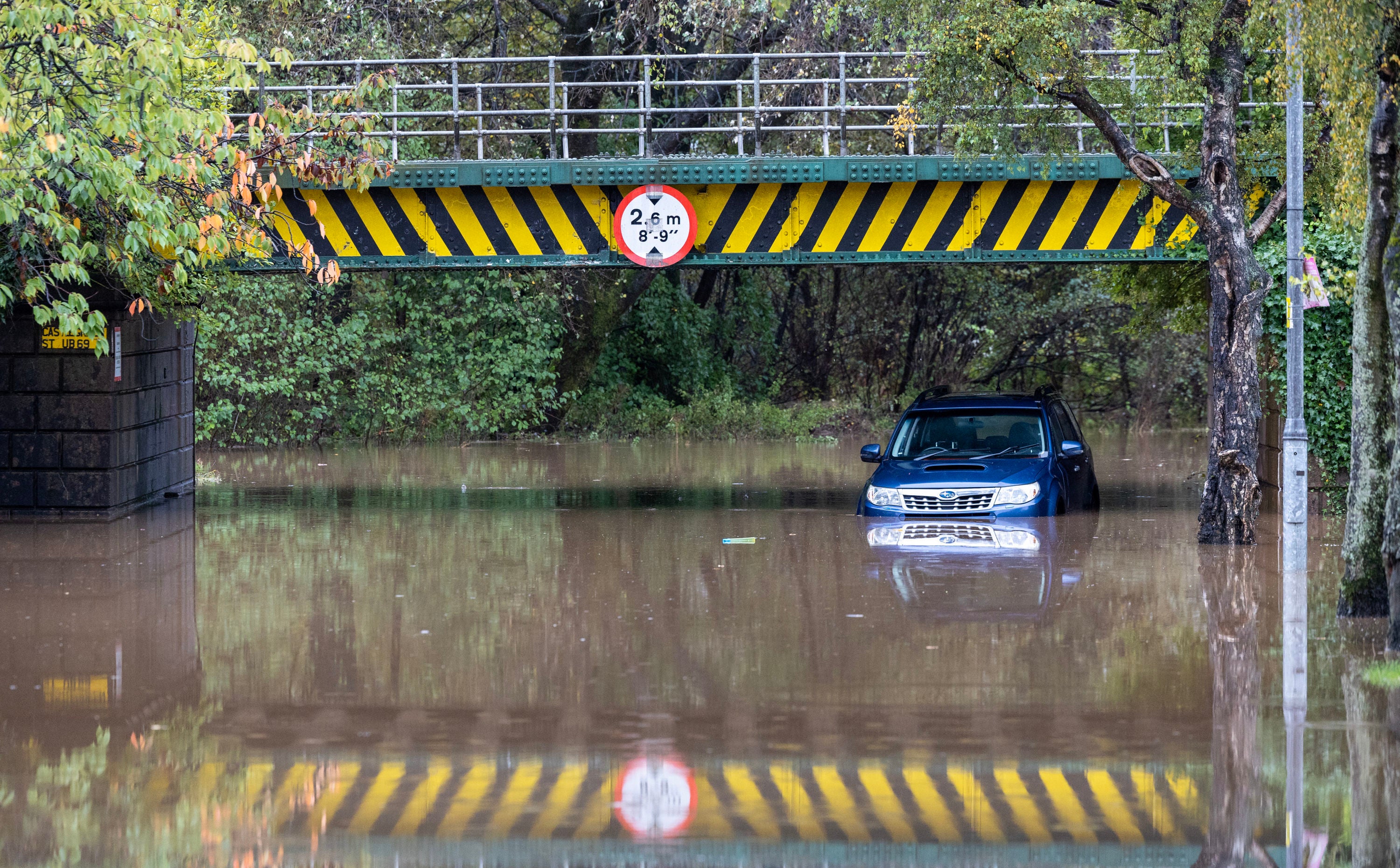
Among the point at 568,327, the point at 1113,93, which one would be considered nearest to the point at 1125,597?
the point at 1113,93

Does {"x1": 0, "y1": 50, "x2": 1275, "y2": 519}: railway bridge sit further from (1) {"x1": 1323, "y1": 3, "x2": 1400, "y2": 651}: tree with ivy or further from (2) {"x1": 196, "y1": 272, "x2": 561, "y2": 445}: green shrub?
(2) {"x1": 196, "y1": 272, "x2": 561, "y2": 445}: green shrub

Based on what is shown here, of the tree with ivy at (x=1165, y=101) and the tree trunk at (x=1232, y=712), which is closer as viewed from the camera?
the tree trunk at (x=1232, y=712)

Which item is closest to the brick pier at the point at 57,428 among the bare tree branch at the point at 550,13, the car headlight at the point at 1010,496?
the car headlight at the point at 1010,496

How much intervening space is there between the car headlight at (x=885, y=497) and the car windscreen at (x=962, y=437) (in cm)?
70

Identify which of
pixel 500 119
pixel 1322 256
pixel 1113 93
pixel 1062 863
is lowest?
pixel 1062 863

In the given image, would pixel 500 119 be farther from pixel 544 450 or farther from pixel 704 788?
pixel 704 788

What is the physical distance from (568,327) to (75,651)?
21712mm

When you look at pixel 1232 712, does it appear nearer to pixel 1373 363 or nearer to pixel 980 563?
pixel 1373 363

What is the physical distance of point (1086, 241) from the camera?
667 inches

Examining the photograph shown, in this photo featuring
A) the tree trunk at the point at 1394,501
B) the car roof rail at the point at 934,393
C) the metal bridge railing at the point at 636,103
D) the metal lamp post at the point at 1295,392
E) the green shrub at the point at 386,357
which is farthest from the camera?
the green shrub at the point at 386,357

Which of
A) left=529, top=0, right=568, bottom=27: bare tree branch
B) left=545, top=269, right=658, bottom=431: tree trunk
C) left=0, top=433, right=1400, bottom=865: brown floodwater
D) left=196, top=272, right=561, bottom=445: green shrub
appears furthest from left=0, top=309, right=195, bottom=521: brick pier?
left=545, top=269, right=658, bottom=431: tree trunk

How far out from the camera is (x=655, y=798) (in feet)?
22.5

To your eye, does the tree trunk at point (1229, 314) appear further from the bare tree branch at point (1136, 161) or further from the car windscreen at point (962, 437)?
the car windscreen at point (962, 437)

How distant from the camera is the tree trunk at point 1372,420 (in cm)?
1075
